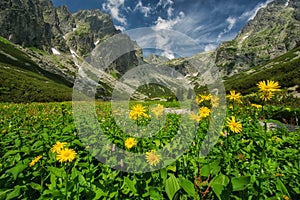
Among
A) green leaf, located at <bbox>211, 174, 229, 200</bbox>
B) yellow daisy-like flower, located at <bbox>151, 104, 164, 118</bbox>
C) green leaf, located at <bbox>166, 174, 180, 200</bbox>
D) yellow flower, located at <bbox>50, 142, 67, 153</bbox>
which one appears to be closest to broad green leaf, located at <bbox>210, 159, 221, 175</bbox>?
green leaf, located at <bbox>211, 174, 229, 200</bbox>

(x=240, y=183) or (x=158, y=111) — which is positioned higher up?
(x=158, y=111)

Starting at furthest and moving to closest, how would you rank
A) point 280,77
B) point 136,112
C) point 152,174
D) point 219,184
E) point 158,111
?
point 280,77, point 158,111, point 136,112, point 152,174, point 219,184

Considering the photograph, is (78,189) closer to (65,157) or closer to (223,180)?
(65,157)

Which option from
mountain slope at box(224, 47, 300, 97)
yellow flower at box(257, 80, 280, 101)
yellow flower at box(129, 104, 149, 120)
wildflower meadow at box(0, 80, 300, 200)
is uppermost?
mountain slope at box(224, 47, 300, 97)

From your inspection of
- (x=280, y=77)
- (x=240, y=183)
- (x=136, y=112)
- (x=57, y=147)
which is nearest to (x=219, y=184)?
(x=240, y=183)

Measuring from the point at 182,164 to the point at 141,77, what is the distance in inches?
199

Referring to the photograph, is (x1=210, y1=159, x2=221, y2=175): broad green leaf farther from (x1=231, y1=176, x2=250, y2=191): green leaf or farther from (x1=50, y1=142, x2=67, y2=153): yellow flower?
(x1=50, y1=142, x2=67, y2=153): yellow flower

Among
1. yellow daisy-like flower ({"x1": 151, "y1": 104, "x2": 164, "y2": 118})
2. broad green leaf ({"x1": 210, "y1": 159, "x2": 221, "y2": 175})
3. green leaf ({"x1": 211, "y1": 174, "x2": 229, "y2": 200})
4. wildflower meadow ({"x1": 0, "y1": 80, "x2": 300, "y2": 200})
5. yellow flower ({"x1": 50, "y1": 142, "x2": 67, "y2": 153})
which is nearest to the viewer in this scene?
green leaf ({"x1": 211, "y1": 174, "x2": 229, "y2": 200})

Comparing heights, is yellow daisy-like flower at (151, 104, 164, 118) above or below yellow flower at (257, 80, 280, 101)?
below

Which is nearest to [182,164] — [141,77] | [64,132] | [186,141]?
[186,141]

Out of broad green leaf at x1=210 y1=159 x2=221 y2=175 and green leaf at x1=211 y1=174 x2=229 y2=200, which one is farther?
broad green leaf at x1=210 y1=159 x2=221 y2=175

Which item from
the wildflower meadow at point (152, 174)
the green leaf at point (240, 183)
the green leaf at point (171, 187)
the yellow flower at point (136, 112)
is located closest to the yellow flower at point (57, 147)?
the wildflower meadow at point (152, 174)

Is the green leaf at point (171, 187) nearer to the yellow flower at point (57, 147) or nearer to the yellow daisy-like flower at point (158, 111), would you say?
the yellow flower at point (57, 147)

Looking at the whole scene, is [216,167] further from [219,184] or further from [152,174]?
[152,174]
